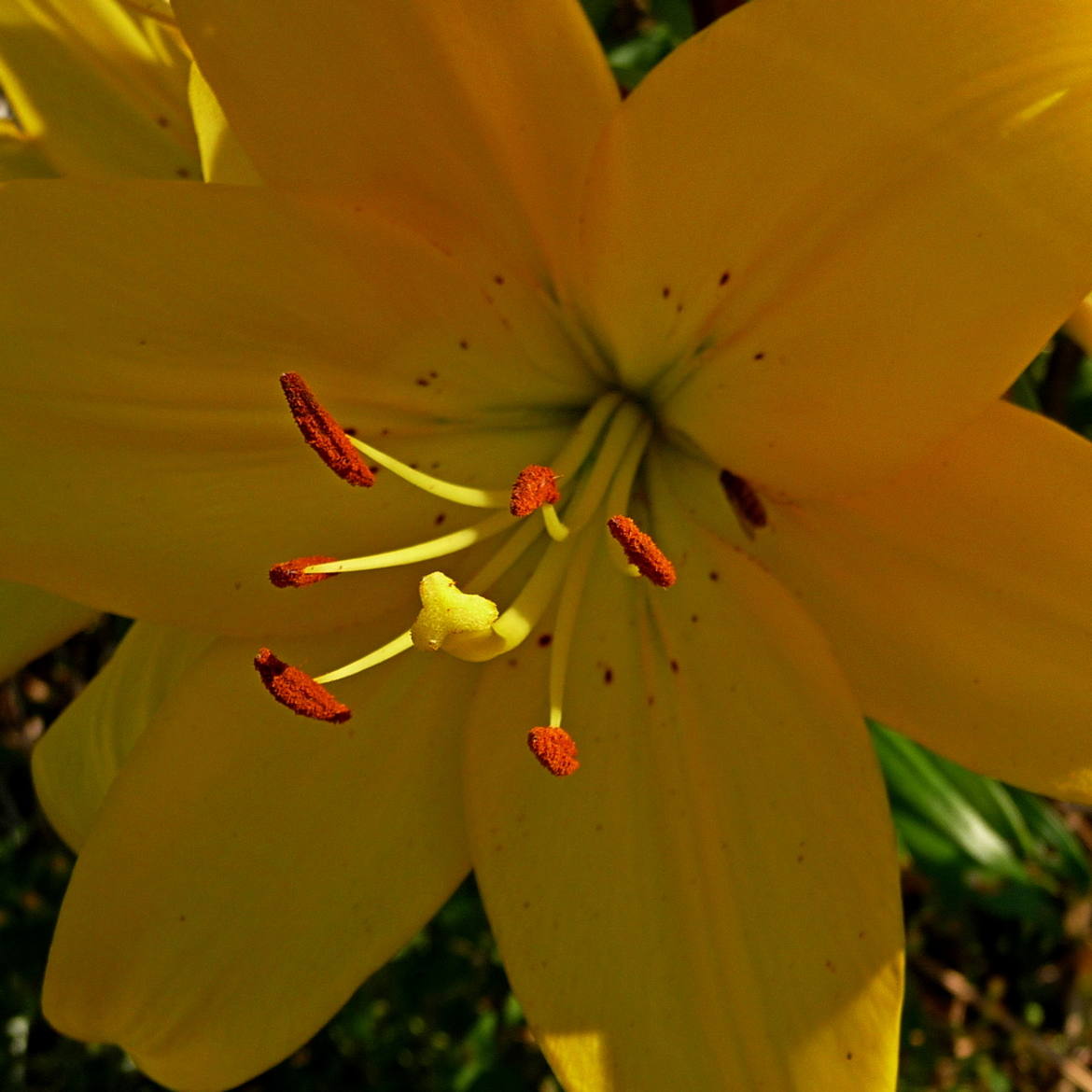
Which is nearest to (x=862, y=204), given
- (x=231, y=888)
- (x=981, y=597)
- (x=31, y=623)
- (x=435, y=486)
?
(x=981, y=597)

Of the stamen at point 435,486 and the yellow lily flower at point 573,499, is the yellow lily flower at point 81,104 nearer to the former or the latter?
the yellow lily flower at point 573,499

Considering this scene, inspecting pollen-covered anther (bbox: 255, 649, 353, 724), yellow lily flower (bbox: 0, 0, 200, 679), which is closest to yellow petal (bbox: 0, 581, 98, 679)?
yellow lily flower (bbox: 0, 0, 200, 679)

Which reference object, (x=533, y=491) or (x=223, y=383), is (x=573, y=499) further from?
(x=223, y=383)

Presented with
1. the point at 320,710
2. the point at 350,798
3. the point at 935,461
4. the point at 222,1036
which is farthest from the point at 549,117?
the point at 222,1036

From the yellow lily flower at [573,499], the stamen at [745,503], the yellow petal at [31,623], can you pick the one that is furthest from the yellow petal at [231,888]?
the stamen at [745,503]

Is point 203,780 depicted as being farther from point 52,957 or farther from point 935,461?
point 935,461

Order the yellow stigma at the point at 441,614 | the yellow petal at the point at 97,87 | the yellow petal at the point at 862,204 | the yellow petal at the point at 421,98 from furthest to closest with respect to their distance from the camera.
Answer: the yellow petal at the point at 97,87, the yellow stigma at the point at 441,614, the yellow petal at the point at 421,98, the yellow petal at the point at 862,204

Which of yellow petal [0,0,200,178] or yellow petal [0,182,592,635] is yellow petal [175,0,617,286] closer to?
yellow petal [0,182,592,635]
